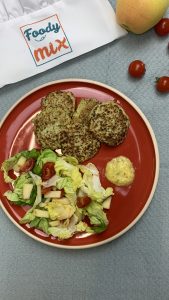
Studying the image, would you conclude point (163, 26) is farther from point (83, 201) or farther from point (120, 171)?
point (83, 201)

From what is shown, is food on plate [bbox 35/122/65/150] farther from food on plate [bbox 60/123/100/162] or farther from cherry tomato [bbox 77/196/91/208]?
cherry tomato [bbox 77/196/91/208]

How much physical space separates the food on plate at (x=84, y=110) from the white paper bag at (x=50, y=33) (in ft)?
0.49

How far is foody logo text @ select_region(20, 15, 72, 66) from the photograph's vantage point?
99cm

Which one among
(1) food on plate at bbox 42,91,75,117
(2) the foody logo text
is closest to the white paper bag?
(2) the foody logo text

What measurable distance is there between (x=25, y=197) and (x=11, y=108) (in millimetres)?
241

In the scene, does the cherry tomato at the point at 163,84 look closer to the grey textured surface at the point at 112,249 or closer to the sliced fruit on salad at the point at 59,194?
the grey textured surface at the point at 112,249

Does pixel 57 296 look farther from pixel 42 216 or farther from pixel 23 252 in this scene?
pixel 42 216

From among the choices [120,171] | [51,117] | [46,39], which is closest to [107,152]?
[120,171]

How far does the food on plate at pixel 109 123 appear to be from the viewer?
0.91 meters

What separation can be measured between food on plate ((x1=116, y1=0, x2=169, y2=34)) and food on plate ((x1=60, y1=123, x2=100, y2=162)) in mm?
302

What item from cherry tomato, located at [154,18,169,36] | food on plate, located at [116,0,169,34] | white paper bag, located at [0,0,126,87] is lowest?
cherry tomato, located at [154,18,169,36]

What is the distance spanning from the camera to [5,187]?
3.12 feet

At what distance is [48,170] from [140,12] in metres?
0.47

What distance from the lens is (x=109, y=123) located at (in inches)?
35.8
